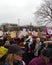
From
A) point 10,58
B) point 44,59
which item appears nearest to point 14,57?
point 10,58

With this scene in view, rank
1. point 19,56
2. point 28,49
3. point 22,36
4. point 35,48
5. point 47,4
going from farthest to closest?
point 47,4
point 22,36
point 28,49
point 35,48
point 19,56

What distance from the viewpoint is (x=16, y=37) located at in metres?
20.4

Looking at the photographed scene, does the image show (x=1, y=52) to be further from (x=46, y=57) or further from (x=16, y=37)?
(x=16, y=37)

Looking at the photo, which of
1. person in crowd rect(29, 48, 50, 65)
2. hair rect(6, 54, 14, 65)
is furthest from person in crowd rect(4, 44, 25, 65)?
person in crowd rect(29, 48, 50, 65)

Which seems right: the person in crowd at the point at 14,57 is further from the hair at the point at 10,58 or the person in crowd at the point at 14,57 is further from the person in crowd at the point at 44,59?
the person in crowd at the point at 44,59

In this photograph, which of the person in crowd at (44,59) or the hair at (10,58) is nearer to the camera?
the hair at (10,58)

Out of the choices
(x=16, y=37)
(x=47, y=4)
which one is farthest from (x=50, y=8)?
(x=16, y=37)

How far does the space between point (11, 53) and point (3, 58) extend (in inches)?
20.7

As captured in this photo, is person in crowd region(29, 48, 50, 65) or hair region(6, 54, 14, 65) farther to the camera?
person in crowd region(29, 48, 50, 65)

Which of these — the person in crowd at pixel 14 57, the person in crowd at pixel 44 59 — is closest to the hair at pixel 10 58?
the person in crowd at pixel 14 57

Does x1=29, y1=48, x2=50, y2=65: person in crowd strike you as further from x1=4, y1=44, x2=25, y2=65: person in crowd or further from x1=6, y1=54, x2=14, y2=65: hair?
x1=6, y1=54, x2=14, y2=65: hair

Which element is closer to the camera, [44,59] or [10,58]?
[10,58]

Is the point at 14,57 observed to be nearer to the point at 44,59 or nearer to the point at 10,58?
the point at 10,58

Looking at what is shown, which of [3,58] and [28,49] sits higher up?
[3,58]
